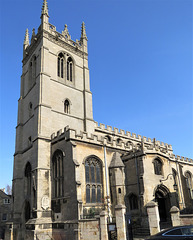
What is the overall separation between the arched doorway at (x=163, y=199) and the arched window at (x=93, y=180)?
6081mm

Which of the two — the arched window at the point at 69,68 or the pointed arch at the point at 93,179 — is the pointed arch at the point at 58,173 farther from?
the arched window at the point at 69,68

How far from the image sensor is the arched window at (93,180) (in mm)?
22972

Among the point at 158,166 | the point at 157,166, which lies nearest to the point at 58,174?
the point at 157,166

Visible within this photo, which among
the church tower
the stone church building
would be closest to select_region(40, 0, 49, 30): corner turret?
the church tower

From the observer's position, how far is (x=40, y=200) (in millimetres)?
22672

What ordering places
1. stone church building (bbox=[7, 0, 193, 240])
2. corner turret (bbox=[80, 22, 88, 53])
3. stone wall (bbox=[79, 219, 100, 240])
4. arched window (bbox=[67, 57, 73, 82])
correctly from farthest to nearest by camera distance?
1. corner turret (bbox=[80, 22, 88, 53])
2. arched window (bbox=[67, 57, 73, 82])
3. stone church building (bbox=[7, 0, 193, 240])
4. stone wall (bbox=[79, 219, 100, 240])

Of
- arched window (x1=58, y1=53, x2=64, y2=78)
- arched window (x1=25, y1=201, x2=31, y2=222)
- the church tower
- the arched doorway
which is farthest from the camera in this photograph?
arched window (x1=58, y1=53, x2=64, y2=78)

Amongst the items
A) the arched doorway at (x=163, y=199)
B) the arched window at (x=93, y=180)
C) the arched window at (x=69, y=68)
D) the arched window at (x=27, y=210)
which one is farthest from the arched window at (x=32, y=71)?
the arched doorway at (x=163, y=199)

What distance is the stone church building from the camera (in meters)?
21.2

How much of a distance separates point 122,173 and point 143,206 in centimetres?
413

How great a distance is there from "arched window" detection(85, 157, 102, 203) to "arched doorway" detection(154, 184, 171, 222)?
20.0 ft

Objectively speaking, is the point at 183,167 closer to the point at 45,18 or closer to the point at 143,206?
the point at 143,206

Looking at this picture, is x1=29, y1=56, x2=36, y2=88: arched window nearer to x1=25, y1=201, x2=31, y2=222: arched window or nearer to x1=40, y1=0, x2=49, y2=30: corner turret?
x1=40, y1=0, x2=49, y2=30: corner turret

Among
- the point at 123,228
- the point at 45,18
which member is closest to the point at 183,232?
the point at 123,228
